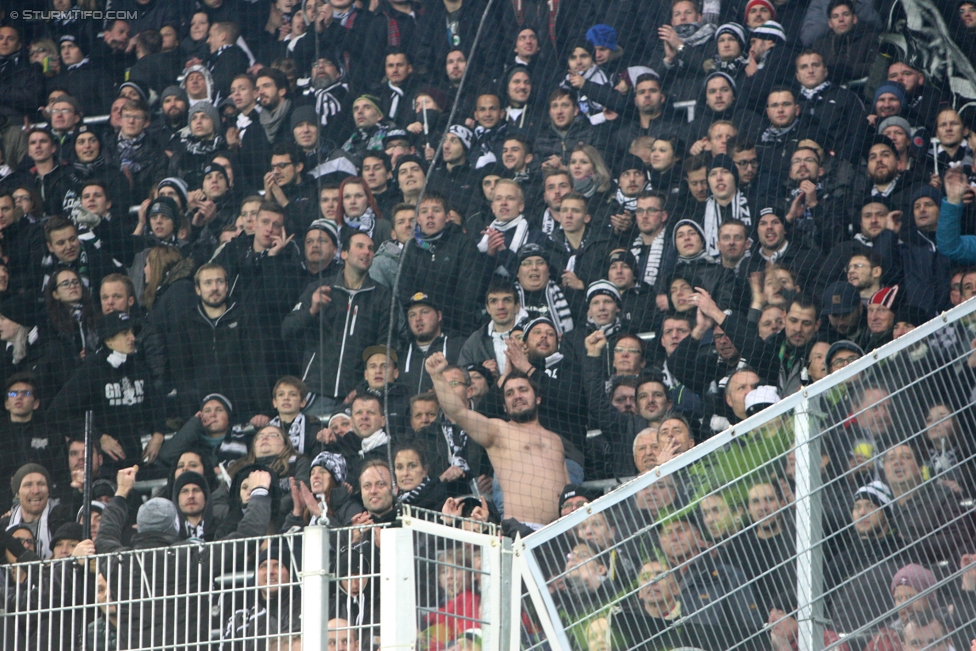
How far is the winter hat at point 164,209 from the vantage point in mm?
6154

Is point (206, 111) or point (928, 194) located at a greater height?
point (206, 111)

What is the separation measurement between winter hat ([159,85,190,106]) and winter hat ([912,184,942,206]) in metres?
3.63

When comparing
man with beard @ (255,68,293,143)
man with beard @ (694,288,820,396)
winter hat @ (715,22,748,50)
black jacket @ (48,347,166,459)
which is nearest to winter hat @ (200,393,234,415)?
black jacket @ (48,347,166,459)

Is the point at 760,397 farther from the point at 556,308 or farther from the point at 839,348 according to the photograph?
the point at 556,308

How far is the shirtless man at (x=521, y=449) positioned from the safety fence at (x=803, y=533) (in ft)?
9.18

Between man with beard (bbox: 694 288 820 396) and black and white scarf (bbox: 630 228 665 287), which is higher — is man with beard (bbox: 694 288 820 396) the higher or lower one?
the lower one

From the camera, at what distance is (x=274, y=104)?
632 cm

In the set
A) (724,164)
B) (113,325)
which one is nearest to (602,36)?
(724,164)

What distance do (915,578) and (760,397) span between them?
275 centimetres

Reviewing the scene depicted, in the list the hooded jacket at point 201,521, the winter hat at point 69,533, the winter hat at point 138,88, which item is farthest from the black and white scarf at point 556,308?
the winter hat at point 138,88

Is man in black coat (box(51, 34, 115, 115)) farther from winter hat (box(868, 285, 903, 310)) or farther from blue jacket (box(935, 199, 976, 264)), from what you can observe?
blue jacket (box(935, 199, 976, 264))

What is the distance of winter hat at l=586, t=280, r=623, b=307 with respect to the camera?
513 centimetres

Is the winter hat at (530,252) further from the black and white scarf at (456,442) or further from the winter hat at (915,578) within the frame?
the winter hat at (915,578)

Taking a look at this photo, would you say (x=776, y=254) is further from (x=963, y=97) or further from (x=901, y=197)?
A: (x=963, y=97)
